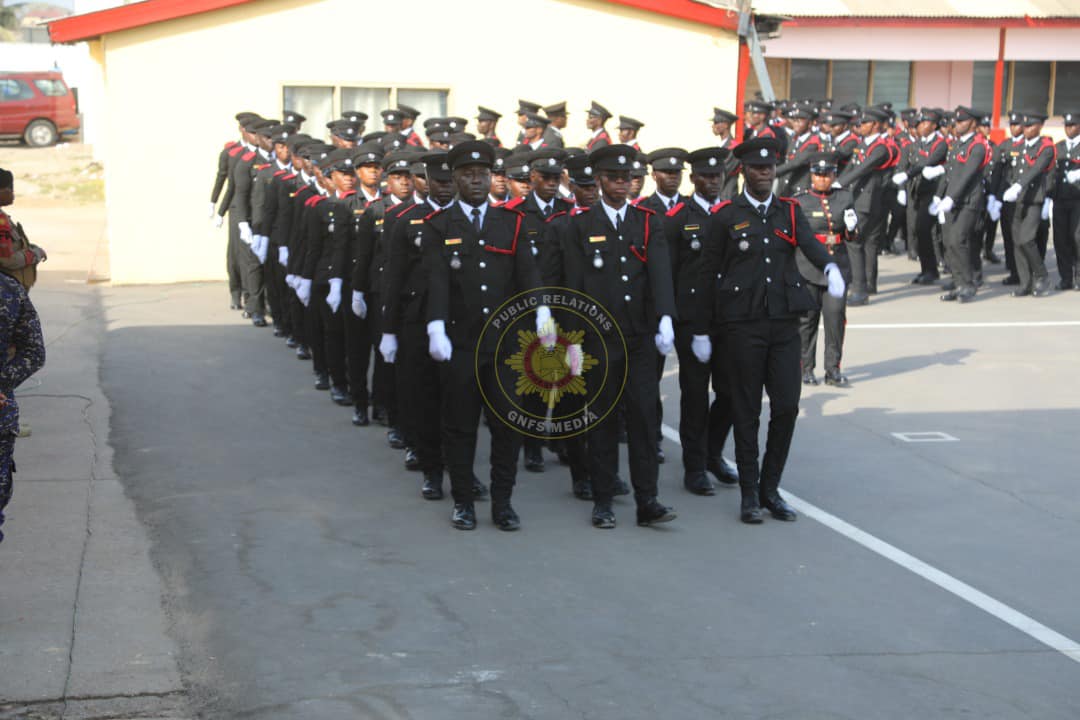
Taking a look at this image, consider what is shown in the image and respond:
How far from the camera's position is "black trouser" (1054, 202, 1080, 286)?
17219 millimetres

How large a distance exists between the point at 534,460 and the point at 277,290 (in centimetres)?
522

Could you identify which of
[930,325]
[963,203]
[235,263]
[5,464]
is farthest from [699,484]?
[963,203]

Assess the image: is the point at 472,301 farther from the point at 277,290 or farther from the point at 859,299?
the point at 859,299

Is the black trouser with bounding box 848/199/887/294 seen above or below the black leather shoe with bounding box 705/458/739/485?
above

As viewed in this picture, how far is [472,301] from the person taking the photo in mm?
7410

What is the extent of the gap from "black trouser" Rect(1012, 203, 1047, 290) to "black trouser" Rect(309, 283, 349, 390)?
31.0 feet

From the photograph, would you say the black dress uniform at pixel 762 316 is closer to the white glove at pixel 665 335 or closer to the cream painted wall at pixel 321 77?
the white glove at pixel 665 335

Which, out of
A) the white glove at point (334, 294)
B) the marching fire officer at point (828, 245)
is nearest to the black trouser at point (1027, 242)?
the marching fire officer at point (828, 245)

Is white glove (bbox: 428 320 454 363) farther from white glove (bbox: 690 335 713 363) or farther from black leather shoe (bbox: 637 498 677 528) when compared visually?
white glove (bbox: 690 335 713 363)

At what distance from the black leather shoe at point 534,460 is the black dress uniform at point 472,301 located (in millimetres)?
1391

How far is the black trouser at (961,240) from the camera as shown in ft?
53.7

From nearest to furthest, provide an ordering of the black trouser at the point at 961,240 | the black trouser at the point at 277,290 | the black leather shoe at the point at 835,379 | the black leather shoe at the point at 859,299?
the black leather shoe at the point at 835,379, the black trouser at the point at 277,290, the black leather shoe at the point at 859,299, the black trouser at the point at 961,240

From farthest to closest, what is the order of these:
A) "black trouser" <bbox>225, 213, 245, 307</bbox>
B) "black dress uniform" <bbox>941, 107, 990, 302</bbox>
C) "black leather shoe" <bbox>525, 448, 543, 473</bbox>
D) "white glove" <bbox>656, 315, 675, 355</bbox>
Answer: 1. "black dress uniform" <bbox>941, 107, 990, 302</bbox>
2. "black trouser" <bbox>225, 213, 245, 307</bbox>
3. "black leather shoe" <bbox>525, 448, 543, 473</bbox>
4. "white glove" <bbox>656, 315, 675, 355</bbox>

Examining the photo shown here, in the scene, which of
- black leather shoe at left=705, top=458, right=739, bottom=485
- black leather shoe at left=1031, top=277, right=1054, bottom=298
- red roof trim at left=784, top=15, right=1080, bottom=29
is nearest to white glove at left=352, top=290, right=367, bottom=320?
black leather shoe at left=705, top=458, right=739, bottom=485
